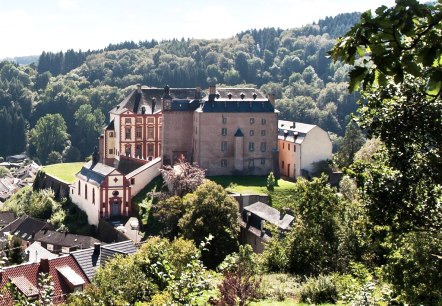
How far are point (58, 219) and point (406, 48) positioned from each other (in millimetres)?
45448

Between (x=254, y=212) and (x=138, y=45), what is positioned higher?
(x=138, y=45)

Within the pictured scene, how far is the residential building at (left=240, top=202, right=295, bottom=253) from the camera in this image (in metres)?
32.7

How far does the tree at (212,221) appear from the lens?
31234 mm

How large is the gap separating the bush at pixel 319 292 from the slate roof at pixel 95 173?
29948 millimetres

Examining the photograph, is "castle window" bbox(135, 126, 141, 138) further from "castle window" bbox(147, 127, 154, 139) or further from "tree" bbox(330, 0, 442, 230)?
"tree" bbox(330, 0, 442, 230)

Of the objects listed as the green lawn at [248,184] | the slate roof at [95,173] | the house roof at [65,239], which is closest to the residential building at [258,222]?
the green lawn at [248,184]

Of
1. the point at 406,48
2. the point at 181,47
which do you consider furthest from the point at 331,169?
the point at 181,47

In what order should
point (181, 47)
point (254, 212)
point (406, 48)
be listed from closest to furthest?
1. point (406, 48)
2. point (254, 212)
3. point (181, 47)

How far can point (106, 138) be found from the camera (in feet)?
173

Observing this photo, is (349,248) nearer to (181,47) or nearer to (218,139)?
(218,139)

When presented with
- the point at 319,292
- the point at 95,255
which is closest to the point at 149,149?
the point at 95,255

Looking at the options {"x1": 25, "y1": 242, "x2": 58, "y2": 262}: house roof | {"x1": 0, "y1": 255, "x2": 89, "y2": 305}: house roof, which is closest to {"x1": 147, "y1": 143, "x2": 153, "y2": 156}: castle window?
{"x1": 25, "y1": 242, "x2": 58, "y2": 262}: house roof

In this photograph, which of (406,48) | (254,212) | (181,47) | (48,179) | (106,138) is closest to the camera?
(406,48)

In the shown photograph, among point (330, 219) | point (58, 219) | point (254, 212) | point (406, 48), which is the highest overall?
point (406, 48)
